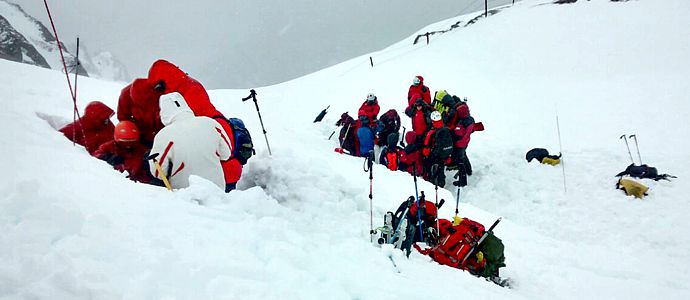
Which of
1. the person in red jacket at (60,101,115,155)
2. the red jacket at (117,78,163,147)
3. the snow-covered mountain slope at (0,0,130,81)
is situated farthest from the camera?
the snow-covered mountain slope at (0,0,130,81)

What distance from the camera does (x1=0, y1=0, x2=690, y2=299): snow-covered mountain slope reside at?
93.9 inches

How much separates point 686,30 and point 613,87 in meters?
7.84

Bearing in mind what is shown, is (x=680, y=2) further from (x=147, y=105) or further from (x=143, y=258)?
(x=143, y=258)

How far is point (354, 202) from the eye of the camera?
607 centimetres

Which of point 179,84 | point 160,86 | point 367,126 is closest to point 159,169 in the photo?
point 160,86

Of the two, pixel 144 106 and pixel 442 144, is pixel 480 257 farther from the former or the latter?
pixel 144 106

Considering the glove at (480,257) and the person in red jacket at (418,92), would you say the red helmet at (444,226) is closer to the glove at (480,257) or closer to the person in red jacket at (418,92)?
the glove at (480,257)

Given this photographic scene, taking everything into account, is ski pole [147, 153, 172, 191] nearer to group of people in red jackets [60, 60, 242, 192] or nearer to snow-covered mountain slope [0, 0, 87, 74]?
group of people in red jackets [60, 60, 242, 192]

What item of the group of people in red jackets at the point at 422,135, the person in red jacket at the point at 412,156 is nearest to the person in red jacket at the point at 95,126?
the group of people in red jackets at the point at 422,135

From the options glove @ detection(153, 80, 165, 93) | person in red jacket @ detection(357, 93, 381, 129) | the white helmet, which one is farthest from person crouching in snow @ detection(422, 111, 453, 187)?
glove @ detection(153, 80, 165, 93)

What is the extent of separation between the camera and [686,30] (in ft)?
61.5

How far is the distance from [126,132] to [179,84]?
1.00 m

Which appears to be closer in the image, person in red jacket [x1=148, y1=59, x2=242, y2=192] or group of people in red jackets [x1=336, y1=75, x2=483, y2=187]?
person in red jacket [x1=148, y1=59, x2=242, y2=192]

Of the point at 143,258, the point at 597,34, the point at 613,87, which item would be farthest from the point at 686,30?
the point at 143,258
